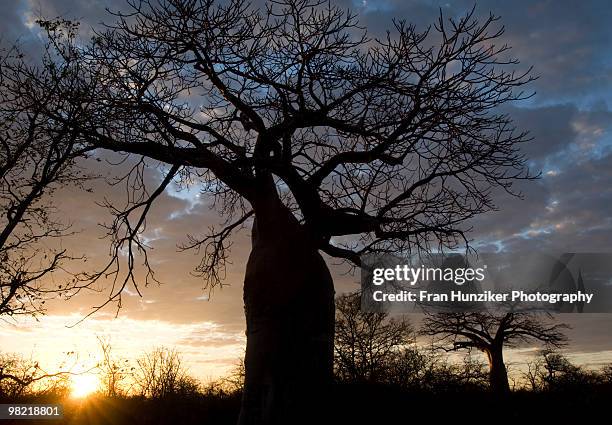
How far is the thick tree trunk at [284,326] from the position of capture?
611 centimetres

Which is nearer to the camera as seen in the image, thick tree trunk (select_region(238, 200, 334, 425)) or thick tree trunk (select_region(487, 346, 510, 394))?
thick tree trunk (select_region(238, 200, 334, 425))

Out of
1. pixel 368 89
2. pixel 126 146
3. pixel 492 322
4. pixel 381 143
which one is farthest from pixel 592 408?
pixel 492 322

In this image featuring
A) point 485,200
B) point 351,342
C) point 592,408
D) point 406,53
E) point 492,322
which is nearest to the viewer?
point 406,53

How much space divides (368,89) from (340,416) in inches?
203

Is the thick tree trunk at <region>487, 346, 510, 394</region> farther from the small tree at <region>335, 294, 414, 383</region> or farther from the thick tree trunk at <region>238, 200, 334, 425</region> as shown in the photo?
the thick tree trunk at <region>238, 200, 334, 425</region>

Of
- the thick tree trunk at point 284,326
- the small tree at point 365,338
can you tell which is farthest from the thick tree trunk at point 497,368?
the thick tree trunk at point 284,326

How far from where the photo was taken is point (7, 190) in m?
9.05

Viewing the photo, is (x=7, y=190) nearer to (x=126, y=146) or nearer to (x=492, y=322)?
(x=126, y=146)

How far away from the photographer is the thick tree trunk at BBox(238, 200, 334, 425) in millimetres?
6113

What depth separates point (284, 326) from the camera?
20.5 feet

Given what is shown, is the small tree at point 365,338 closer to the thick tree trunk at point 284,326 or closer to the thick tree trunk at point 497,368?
the thick tree trunk at point 497,368

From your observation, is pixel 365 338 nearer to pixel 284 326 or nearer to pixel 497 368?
pixel 497 368

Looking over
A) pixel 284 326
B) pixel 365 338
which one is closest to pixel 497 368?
pixel 365 338

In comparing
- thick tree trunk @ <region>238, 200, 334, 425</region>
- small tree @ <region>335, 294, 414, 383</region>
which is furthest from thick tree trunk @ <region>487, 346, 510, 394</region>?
thick tree trunk @ <region>238, 200, 334, 425</region>
